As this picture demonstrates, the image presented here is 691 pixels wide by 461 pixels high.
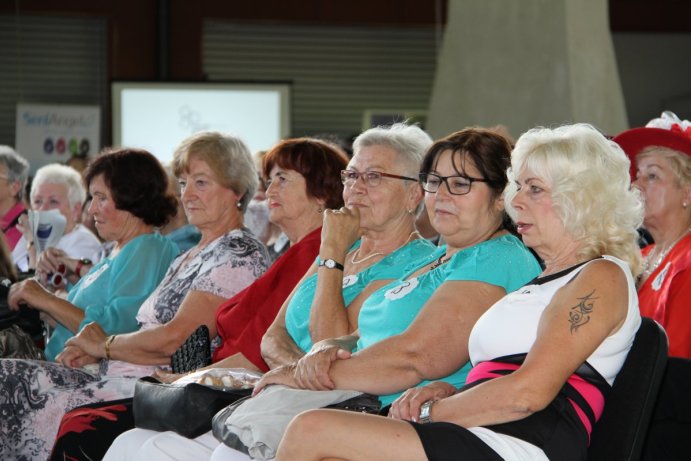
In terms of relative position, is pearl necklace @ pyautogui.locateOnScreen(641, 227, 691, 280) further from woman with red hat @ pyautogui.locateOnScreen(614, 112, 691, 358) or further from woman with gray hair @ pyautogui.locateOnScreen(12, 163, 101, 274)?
woman with gray hair @ pyautogui.locateOnScreen(12, 163, 101, 274)

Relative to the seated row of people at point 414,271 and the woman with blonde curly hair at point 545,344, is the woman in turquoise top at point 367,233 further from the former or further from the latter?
the woman with blonde curly hair at point 545,344

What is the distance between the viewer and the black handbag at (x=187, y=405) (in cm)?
279

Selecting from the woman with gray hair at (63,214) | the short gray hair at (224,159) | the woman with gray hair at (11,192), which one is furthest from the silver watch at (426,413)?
the woman with gray hair at (11,192)

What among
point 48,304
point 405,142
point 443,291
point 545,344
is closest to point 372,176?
point 405,142

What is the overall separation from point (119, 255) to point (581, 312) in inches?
93.4

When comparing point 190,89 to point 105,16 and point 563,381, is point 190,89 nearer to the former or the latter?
point 105,16

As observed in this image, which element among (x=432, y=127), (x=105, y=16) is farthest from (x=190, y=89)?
(x=432, y=127)

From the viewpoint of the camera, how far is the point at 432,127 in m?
7.12

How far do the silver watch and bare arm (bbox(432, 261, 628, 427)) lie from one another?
88mm

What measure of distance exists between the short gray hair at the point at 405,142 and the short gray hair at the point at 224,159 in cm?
77

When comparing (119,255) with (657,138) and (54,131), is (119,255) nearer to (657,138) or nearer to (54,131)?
(657,138)

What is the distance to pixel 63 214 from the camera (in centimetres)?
587

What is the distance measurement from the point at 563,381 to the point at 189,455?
3.77 ft

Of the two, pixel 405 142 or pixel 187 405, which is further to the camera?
pixel 405 142
